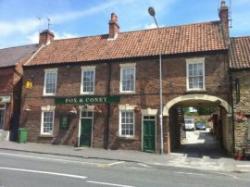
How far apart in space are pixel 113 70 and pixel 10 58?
11519 millimetres

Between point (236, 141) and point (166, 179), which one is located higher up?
point (236, 141)

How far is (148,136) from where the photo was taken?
2169 centimetres

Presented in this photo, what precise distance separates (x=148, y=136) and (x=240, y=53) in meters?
8.26

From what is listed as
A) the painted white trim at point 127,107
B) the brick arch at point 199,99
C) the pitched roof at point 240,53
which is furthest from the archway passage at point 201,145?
the pitched roof at point 240,53

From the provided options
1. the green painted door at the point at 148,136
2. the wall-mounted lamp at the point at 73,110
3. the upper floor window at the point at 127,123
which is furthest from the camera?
the wall-mounted lamp at the point at 73,110

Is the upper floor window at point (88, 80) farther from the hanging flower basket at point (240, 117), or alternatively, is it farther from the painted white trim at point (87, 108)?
the hanging flower basket at point (240, 117)

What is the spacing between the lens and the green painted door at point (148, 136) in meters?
21.5

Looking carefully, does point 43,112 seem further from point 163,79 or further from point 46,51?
point 163,79

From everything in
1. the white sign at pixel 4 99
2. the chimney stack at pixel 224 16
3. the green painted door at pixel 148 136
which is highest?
the chimney stack at pixel 224 16

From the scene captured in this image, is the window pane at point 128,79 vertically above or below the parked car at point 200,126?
above

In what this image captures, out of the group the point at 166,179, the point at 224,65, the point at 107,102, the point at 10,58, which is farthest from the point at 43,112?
the point at 166,179

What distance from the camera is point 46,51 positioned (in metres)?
28.0

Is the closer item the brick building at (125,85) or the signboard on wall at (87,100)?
the brick building at (125,85)

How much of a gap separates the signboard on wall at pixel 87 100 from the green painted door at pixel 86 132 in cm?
140
